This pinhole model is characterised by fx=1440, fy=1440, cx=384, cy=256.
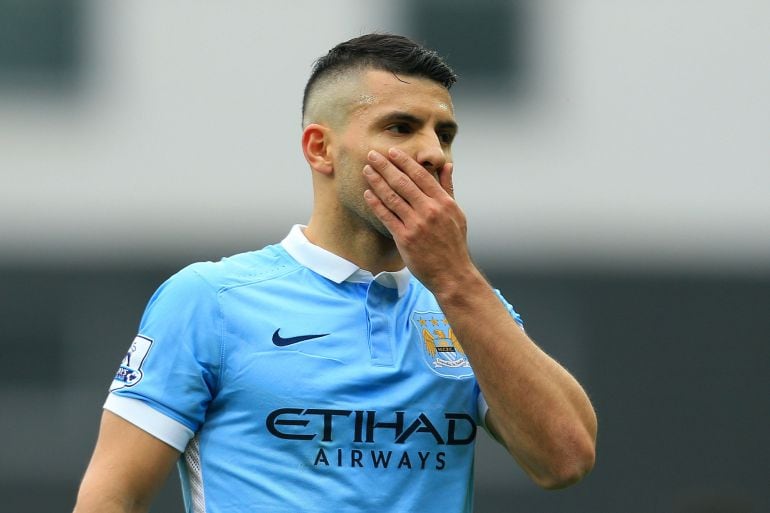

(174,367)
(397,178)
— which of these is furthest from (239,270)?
(397,178)

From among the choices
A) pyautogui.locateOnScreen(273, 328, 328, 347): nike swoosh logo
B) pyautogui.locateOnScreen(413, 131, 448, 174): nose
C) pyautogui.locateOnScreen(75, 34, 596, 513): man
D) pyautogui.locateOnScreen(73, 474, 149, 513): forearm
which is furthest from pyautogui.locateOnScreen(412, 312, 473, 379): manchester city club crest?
pyautogui.locateOnScreen(73, 474, 149, 513): forearm

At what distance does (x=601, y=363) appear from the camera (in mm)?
11438

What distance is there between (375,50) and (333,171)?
1.07ft

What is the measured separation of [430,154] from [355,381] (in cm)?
57

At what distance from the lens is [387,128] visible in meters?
3.49

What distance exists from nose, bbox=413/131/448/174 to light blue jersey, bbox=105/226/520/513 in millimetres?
396

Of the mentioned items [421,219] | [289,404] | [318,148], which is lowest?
[289,404]

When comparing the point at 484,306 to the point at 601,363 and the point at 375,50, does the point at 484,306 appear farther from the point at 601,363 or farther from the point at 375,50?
the point at 601,363

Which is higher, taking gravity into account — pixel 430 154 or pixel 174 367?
pixel 430 154

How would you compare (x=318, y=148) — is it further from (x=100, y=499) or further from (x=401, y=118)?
(x=100, y=499)

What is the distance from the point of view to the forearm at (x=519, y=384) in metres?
3.25

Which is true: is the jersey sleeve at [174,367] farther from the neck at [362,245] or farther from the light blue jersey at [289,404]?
the neck at [362,245]

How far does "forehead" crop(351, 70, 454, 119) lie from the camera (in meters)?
3.50

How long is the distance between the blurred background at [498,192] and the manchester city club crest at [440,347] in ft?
24.6
